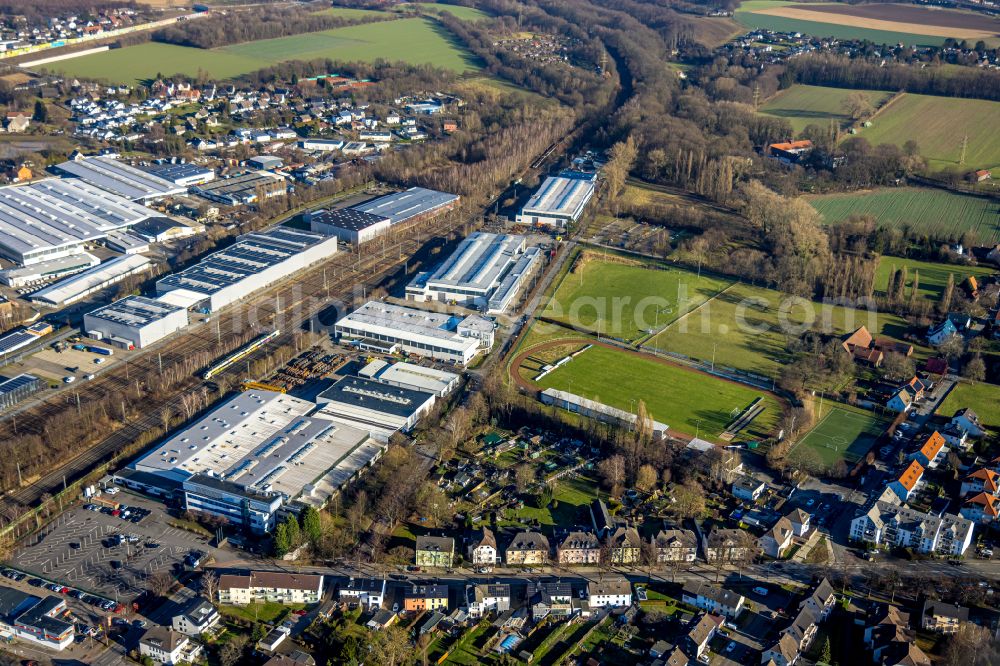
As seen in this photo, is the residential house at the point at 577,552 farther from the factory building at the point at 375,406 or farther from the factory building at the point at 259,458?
the factory building at the point at 375,406

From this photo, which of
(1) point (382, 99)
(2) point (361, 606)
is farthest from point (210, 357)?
(1) point (382, 99)

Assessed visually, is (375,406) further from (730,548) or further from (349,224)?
(349,224)

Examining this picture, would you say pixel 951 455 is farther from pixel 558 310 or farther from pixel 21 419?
pixel 21 419

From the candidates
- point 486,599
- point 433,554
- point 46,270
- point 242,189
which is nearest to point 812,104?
point 242,189

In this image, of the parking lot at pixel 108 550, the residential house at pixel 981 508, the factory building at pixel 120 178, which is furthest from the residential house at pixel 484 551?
the factory building at pixel 120 178

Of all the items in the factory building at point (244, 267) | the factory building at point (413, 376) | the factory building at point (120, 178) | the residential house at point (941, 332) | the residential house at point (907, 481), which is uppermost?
the factory building at point (120, 178)

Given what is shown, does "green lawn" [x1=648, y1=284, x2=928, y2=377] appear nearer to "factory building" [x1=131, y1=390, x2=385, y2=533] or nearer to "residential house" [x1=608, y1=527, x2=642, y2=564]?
"residential house" [x1=608, y1=527, x2=642, y2=564]

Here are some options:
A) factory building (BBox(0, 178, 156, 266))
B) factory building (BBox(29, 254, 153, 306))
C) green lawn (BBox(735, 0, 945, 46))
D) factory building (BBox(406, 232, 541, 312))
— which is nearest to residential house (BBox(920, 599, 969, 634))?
factory building (BBox(406, 232, 541, 312))
